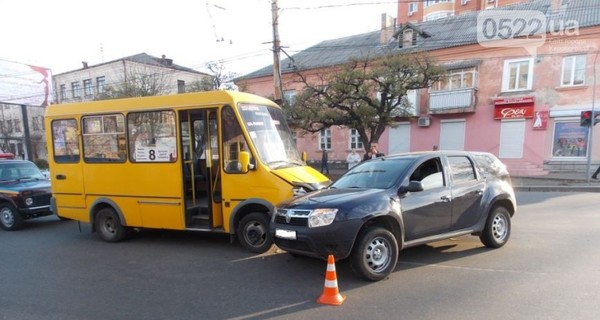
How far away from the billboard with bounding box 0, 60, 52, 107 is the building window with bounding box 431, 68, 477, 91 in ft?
85.7

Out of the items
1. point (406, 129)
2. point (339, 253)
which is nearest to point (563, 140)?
point (406, 129)

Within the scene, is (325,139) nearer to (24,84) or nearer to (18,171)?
(24,84)

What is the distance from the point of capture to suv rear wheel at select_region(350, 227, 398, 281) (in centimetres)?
460

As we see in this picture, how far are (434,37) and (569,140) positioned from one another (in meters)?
10.9

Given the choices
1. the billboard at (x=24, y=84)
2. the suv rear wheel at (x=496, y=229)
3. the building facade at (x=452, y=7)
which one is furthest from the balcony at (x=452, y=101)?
the billboard at (x=24, y=84)

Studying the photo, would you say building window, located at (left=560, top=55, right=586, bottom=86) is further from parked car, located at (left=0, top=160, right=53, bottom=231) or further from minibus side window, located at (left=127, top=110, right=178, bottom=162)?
parked car, located at (left=0, top=160, right=53, bottom=231)

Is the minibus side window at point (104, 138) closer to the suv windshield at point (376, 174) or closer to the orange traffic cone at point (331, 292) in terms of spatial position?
the suv windshield at point (376, 174)

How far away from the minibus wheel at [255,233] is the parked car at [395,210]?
118cm

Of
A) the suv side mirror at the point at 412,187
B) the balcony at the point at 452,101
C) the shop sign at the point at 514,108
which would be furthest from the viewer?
the balcony at the point at 452,101

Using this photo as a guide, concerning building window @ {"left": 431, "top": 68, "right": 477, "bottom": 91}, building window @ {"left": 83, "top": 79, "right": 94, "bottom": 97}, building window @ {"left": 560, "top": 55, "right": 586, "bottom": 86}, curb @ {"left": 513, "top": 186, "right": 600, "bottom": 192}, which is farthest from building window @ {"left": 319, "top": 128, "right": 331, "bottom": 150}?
building window @ {"left": 83, "top": 79, "right": 94, "bottom": 97}

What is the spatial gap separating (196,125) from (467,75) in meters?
20.8

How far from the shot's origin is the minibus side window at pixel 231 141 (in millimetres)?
6336

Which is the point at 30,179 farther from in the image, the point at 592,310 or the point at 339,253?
the point at 592,310

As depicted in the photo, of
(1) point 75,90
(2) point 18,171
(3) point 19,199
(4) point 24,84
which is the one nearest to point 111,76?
(1) point 75,90
